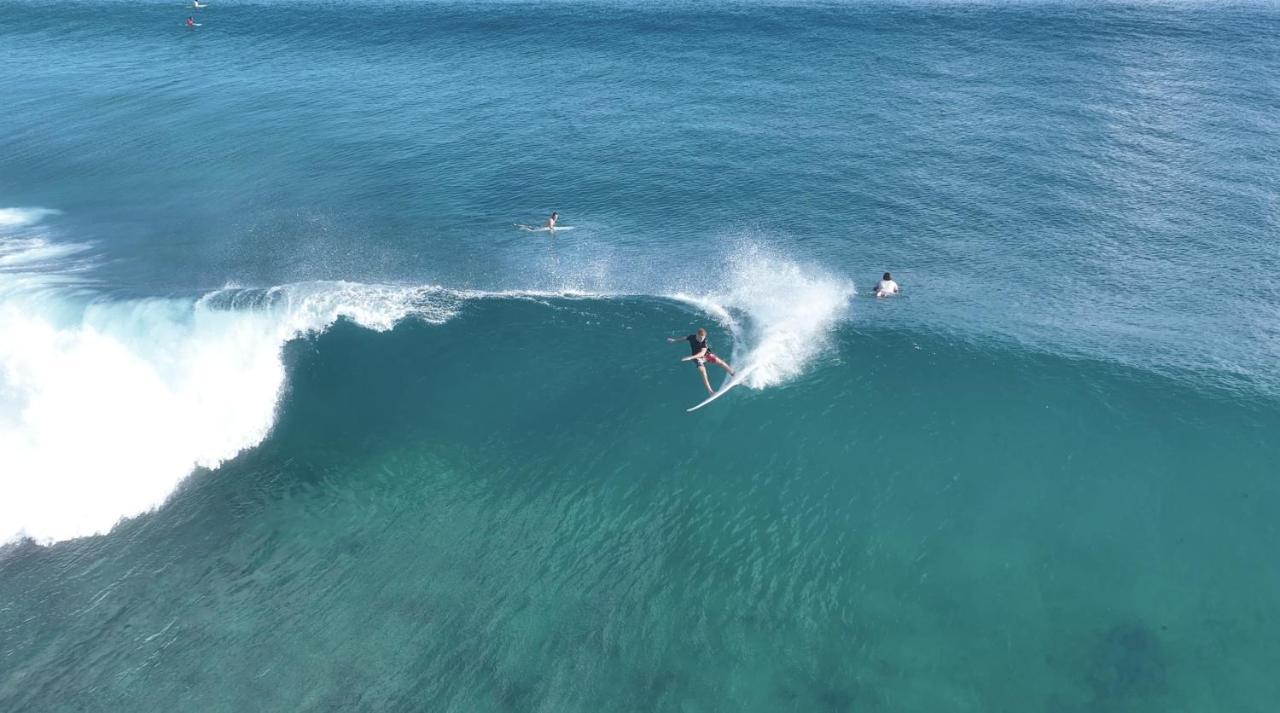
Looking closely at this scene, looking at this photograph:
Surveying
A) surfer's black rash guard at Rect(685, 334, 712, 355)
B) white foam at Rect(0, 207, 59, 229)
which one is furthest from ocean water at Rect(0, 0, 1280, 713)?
surfer's black rash guard at Rect(685, 334, 712, 355)

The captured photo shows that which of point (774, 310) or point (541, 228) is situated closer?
point (774, 310)

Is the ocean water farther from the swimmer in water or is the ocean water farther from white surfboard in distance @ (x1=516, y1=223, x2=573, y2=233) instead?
the swimmer in water

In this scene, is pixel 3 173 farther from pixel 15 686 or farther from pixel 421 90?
pixel 15 686

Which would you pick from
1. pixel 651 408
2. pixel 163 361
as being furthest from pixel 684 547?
pixel 163 361

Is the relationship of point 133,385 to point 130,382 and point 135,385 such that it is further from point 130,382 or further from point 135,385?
point 130,382

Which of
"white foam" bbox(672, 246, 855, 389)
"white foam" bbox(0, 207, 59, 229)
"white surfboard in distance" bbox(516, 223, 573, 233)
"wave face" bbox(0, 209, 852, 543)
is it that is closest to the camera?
"wave face" bbox(0, 209, 852, 543)

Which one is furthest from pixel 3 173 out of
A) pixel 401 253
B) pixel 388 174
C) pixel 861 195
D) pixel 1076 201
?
pixel 1076 201
